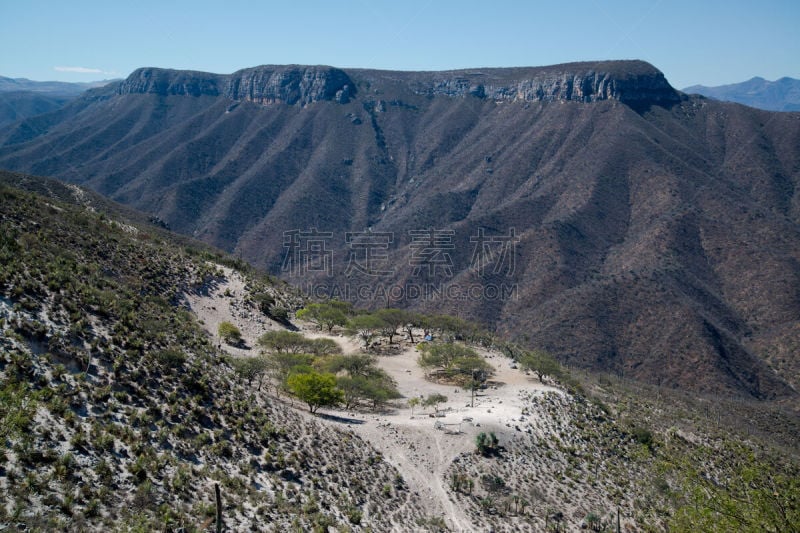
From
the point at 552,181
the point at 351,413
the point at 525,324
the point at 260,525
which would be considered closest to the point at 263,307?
the point at 351,413

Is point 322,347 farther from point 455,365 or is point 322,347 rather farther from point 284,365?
point 455,365

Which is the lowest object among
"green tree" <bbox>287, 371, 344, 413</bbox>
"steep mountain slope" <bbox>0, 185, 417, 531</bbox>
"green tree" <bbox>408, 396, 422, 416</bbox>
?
"green tree" <bbox>408, 396, 422, 416</bbox>

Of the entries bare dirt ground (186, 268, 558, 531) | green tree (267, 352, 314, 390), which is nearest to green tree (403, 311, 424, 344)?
bare dirt ground (186, 268, 558, 531)

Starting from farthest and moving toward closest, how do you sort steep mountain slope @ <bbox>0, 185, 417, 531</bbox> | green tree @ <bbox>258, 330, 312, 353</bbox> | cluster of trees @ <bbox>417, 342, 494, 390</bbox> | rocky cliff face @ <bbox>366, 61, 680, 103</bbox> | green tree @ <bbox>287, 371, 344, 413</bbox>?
rocky cliff face @ <bbox>366, 61, 680, 103</bbox> → cluster of trees @ <bbox>417, 342, 494, 390</bbox> → green tree @ <bbox>258, 330, 312, 353</bbox> → green tree @ <bbox>287, 371, 344, 413</bbox> → steep mountain slope @ <bbox>0, 185, 417, 531</bbox>

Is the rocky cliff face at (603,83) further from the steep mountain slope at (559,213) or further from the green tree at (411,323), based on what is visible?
the green tree at (411,323)

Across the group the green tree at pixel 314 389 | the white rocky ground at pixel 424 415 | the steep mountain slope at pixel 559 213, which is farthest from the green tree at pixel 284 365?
the steep mountain slope at pixel 559 213

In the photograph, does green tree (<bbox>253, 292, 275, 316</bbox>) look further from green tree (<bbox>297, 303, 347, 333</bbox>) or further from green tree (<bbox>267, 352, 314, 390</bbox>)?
green tree (<bbox>267, 352, 314, 390</bbox>)

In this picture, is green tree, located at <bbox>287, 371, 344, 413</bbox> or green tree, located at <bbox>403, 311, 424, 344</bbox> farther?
green tree, located at <bbox>403, 311, 424, 344</bbox>
